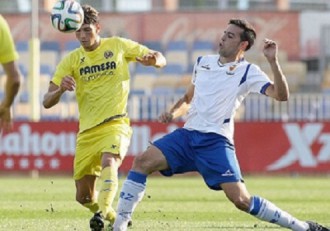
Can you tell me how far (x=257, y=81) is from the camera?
11.0 metres

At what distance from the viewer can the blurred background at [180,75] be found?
2586cm

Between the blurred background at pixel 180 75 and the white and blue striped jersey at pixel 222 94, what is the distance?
1466cm

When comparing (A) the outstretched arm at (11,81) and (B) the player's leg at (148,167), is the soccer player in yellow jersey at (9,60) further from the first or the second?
(B) the player's leg at (148,167)

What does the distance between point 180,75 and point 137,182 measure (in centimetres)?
2172

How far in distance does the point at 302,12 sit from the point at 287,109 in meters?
6.22

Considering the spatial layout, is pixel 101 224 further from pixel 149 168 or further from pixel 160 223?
pixel 160 223

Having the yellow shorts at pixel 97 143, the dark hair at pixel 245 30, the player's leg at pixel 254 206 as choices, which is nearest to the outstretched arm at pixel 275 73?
the dark hair at pixel 245 30

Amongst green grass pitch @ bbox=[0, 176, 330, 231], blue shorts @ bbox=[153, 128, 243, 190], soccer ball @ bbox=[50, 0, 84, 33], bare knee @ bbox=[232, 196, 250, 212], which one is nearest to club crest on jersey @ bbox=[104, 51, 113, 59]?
soccer ball @ bbox=[50, 0, 84, 33]

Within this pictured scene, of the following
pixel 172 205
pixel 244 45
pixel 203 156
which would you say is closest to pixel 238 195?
pixel 203 156

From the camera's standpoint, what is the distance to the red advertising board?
25750mm

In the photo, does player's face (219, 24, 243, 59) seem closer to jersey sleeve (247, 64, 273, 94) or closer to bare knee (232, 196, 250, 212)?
jersey sleeve (247, 64, 273, 94)

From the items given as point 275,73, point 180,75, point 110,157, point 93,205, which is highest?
point 275,73

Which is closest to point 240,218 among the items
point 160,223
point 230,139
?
point 160,223

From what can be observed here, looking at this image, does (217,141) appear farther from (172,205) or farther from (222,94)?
(172,205)
